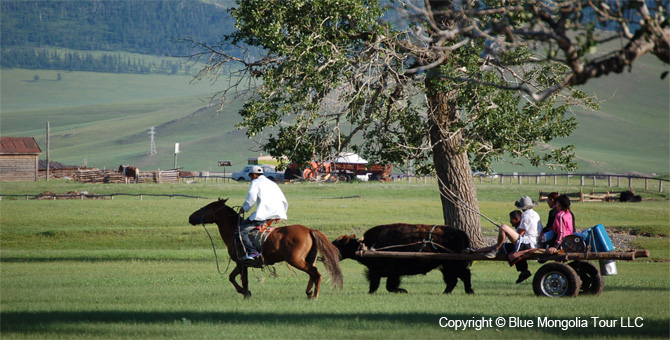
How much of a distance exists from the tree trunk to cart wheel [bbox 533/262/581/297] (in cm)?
773

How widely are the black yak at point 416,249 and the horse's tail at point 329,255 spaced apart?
1.29m

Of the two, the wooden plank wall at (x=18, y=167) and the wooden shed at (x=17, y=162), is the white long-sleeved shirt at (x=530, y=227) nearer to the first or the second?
the wooden shed at (x=17, y=162)

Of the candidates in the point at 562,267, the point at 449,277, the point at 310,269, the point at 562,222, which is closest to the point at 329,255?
the point at 310,269

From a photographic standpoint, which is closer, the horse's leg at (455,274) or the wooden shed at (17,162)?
the horse's leg at (455,274)

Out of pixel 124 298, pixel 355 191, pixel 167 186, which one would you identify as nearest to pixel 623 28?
pixel 124 298

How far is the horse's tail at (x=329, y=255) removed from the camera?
13.8 meters

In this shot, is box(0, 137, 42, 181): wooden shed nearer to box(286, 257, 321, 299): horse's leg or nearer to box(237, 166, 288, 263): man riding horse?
box(237, 166, 288, 263): man riding horse

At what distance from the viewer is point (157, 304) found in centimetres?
1390

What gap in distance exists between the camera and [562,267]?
13.5m

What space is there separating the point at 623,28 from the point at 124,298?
34.6 ft

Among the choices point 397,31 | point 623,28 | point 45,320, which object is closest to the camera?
point 623,28

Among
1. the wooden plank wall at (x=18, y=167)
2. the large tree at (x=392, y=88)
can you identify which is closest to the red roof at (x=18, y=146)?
the wooden plank wall at (x=18, y=167)

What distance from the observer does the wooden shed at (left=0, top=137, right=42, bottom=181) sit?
83.8 metres

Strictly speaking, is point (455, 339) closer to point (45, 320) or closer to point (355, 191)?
point (45, 320)
